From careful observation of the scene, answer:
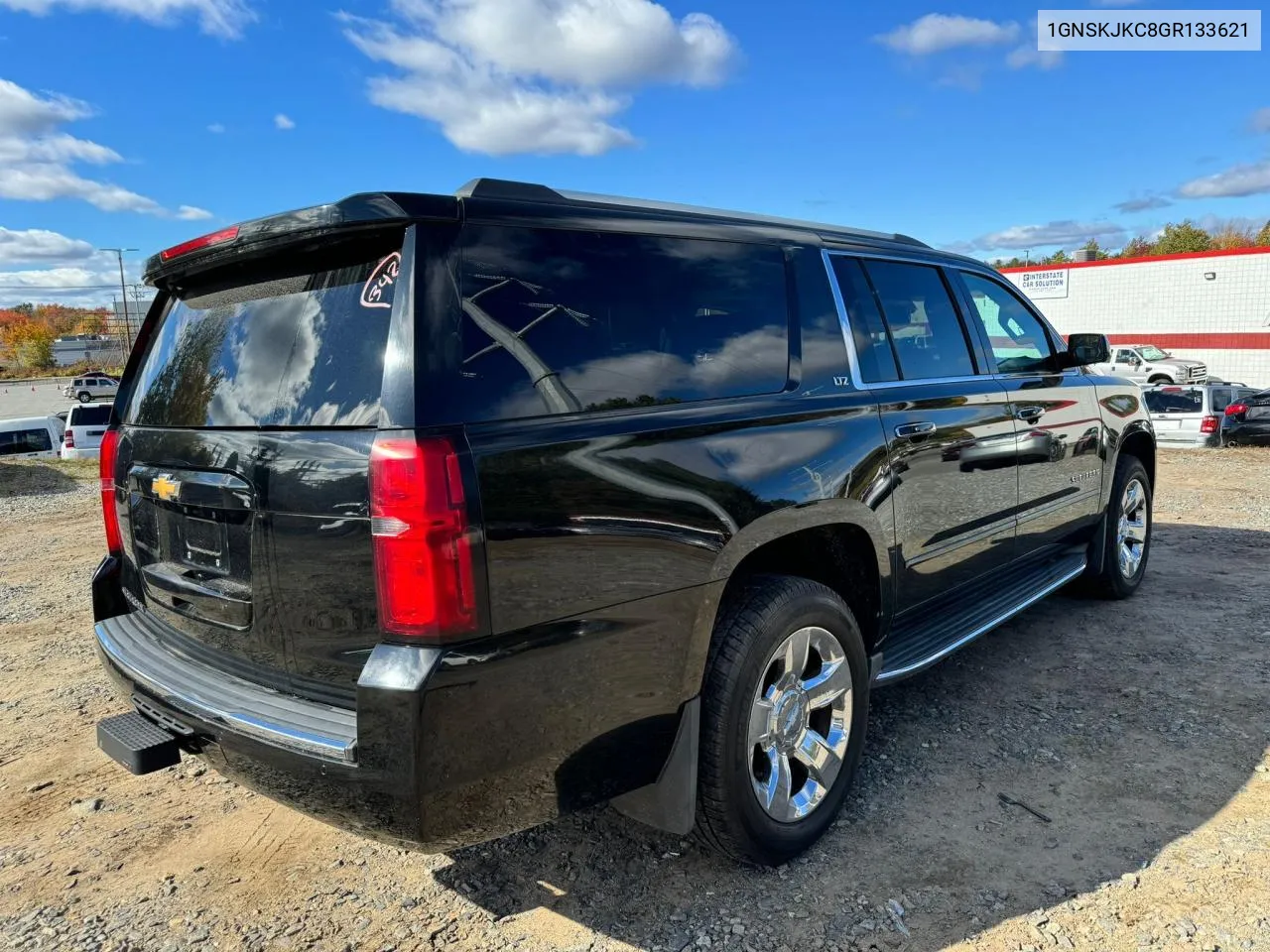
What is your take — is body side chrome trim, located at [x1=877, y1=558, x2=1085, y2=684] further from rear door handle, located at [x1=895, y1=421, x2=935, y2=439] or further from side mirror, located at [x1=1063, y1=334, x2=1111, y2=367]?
side mirror, located at [x1=1063, y1=334, x2=1111, y2=367]

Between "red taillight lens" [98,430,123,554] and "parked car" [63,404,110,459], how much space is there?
59.7ft

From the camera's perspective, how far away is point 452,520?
1.88 metres

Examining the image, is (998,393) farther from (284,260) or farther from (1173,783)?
(284,260)

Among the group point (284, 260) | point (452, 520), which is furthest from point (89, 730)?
point (452, 520)

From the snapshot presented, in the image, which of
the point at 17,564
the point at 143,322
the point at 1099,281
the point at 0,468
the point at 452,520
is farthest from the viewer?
the point at 1099,281

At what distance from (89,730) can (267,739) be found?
95.8 inches

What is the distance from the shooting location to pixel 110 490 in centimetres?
296

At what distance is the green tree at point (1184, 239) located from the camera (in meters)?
64.1

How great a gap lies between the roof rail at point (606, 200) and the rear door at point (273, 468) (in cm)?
28

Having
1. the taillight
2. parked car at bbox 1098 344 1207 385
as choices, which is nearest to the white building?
parked car at bbox 1098 344 1207 385

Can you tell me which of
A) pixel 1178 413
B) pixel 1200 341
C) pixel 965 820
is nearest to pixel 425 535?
pixel 965 820

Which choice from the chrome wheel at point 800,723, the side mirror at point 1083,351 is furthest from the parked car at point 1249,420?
the chrome wheel at point 800,723

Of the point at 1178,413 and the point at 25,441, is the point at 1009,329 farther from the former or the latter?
the point at 25,441

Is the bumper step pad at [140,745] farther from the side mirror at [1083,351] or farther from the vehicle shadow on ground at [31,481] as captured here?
the vehicle shadow on ground at [31,481]
